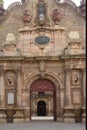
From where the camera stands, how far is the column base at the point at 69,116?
95.7 feet

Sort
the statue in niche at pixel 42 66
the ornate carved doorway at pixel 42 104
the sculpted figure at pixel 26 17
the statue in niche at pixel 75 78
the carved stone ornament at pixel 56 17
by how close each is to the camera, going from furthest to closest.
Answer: the ornate carved doorway at pixel 42 104 → the sculpted figure at pixel 26 17 → the carved stone ornament at pixel 56 17 → the statue in niche at pixel 42 66 → the statue in niche at pixel 75 78

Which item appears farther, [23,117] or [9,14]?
[9,14]

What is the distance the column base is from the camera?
95.7 feet

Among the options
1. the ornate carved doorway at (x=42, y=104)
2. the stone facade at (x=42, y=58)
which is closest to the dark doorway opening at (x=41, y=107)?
the ornate carved doorway at (x=42, y=104)

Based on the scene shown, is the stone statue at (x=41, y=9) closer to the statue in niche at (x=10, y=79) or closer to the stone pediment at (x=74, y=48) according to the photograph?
the stone pediment at (x=74, y=48)

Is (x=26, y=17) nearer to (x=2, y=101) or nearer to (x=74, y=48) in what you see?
(x=74, y=48)

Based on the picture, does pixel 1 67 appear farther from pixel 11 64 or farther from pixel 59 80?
pixel 59 80

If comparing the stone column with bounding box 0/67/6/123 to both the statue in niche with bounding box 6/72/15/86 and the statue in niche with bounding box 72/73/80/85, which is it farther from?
the statue in niche with bounding box 72/73/80/85

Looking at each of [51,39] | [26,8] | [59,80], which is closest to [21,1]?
[26,8]

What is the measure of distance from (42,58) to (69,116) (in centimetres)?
446

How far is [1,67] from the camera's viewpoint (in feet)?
98.4

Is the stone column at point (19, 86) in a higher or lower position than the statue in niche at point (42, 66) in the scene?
lower

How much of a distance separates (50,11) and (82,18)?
2.41 m

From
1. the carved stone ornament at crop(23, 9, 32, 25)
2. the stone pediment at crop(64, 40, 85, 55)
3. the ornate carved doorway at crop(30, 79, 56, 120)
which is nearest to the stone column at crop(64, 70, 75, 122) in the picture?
the stone pediment at crop(64, 40, 85, 55)
